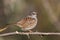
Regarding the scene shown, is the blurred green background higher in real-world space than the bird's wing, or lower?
higher

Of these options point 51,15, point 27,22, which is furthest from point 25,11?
point 27,22

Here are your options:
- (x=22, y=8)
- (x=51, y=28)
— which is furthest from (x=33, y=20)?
(x=22, y=8)

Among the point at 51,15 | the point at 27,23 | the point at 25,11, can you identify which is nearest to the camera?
the point at 27,23

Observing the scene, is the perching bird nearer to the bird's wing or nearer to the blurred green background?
the bird's wing

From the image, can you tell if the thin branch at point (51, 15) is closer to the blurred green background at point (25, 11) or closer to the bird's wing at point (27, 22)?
the blurred green background at point (25, 11)

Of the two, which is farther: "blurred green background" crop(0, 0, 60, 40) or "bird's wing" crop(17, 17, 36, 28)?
"blurred green background" crop(0, 0, 60, 40)

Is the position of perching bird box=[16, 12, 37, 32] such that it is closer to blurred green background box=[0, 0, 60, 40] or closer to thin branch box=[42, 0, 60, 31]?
blurred green background box=[0, 0, 60, 40]

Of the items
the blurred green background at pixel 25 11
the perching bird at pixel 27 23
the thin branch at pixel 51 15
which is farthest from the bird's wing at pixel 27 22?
the thin branch at pixel 51 15

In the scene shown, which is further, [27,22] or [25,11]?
[25,11]

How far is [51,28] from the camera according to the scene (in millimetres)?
4387

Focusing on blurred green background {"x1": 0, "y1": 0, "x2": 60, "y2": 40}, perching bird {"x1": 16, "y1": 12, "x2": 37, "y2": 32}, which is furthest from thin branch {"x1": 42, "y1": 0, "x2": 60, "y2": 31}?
perching bird {"x1": 16, "y1": 12, "x2": 37, "y2": 32}

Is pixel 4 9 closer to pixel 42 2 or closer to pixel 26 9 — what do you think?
pixel 26 9

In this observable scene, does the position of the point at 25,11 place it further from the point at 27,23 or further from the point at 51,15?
the point at 27,23

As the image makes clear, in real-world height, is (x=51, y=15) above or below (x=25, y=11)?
below
